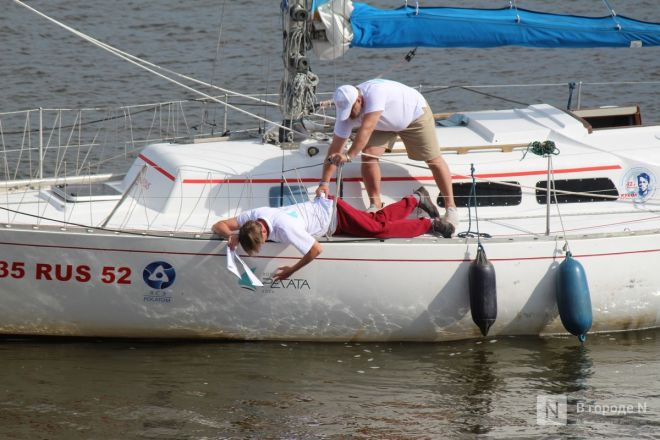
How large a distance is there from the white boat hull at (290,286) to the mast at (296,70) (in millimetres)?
1728

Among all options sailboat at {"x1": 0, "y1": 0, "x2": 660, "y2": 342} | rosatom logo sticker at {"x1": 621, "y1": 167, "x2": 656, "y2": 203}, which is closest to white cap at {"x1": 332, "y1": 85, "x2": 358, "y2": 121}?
sailboat at {"x1": 0, "y1": 0, "x2": 660, "y2": 342}

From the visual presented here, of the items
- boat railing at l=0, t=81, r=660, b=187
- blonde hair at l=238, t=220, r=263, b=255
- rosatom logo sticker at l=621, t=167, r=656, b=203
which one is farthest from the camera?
boat railing at l=0, t=81, r=660, b=187

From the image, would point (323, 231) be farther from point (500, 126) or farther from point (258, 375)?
point (500, 126)

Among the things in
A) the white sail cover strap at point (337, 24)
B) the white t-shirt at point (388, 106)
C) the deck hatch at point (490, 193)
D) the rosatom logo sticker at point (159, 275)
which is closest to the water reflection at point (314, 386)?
the rosatom logo sticker at point (159, 275)

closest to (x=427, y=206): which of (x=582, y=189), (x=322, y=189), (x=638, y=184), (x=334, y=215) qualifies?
(x=334, y=215)

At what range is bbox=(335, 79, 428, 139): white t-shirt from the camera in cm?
970

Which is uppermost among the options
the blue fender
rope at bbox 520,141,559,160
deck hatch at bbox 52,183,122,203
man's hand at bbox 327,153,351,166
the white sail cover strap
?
the white sail cover strap

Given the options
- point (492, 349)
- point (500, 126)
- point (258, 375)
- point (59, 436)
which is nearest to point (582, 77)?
point (500, 126)

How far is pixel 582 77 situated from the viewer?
18.3 meters

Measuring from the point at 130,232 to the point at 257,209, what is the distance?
1.01 meters

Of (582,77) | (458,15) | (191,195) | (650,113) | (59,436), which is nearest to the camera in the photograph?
(59,436)

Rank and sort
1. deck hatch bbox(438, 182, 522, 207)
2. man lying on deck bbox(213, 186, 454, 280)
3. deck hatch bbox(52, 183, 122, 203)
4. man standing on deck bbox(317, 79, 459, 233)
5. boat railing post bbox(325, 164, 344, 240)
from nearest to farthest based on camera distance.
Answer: man lying on deck bbox(213, 186, 454, 280), boat railing post bbox(325, 164, 344, 240), man standing on deck bbox(317, 79, 459, 233), deck hatch bbox(52, 183, 122, 203), deck hatch bbox(438, 182, 522, 207)

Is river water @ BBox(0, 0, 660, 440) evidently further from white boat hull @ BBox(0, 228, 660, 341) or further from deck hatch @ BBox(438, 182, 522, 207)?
deck hatch @ BBox(438, 182, 522, 207)

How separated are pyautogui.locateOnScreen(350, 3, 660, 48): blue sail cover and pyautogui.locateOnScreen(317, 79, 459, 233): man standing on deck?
823mm
